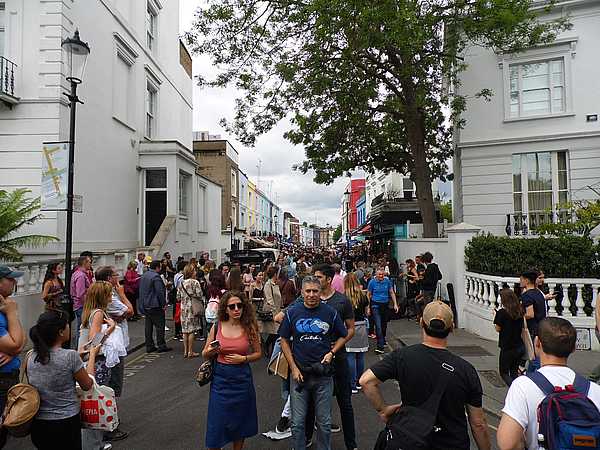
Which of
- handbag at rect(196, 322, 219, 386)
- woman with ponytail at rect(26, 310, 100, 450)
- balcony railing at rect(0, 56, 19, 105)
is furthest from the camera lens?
balcony railing at rect(0, 56, 19, 105)

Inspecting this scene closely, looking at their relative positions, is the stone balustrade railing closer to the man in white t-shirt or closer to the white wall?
the man in white t-shirt

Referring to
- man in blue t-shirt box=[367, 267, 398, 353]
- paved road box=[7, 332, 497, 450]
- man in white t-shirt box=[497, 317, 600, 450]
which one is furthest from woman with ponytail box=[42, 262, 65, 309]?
man in white t-shirt box=[497, 317, 600, 450]

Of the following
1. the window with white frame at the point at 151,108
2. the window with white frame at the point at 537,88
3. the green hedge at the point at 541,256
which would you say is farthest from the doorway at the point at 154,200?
the window with white frame at the point at 537,88

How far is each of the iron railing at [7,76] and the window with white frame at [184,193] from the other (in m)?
8.75

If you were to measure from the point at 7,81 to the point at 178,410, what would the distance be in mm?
11512

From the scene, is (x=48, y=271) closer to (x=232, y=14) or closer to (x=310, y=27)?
(x=232, y=14)

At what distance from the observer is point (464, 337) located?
34.8ft

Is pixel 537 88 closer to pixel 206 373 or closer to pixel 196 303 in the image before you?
pixel 196 303

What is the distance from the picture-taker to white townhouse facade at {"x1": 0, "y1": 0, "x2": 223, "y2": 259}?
13477 mm

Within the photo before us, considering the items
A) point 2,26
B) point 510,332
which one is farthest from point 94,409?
point 2,26

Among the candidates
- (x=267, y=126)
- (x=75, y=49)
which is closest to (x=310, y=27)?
(x=267, y=126)

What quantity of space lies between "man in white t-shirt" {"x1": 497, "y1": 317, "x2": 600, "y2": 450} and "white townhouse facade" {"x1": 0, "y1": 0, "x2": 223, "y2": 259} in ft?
43.8

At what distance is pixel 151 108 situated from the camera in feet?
76.2

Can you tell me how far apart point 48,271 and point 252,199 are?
1986 inches
